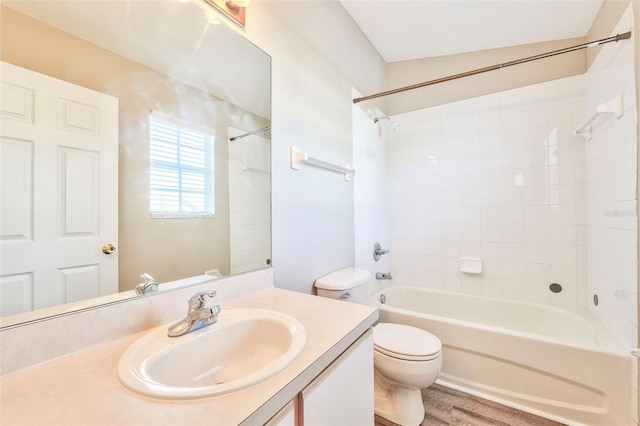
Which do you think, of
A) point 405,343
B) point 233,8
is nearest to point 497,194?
point 405,343

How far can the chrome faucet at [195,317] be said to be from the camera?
775mm

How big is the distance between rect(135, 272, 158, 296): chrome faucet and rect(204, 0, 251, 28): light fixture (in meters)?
1.08

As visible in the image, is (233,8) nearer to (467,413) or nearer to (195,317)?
(195,317)

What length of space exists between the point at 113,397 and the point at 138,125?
781 millimetres

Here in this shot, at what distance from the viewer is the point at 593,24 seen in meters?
1.87

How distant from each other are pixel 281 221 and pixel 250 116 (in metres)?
0.55

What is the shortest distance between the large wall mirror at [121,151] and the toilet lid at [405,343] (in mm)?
873

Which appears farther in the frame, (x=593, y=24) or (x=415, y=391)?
(x=593, y=24)

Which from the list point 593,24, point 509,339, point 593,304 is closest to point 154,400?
point 509,339

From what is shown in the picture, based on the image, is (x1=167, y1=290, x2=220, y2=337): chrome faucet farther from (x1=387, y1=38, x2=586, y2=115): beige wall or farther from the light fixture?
(x1=387, y1=38, x2=586, y2=115): beige wall

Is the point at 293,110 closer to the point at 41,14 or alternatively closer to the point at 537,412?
the point at 41,14

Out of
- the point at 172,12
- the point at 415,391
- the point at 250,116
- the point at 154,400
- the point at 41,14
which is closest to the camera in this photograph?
the point at 154,400

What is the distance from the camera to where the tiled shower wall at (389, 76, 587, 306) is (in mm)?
2018

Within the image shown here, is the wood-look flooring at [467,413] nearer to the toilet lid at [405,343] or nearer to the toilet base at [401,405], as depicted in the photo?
the toilet base at [401,405]
